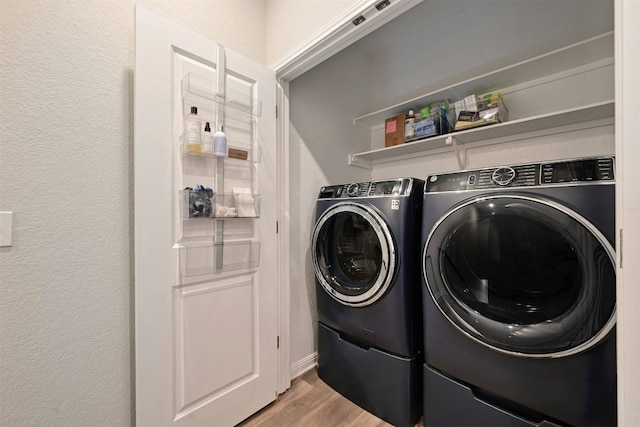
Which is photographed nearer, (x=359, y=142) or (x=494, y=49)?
(x=494, y=49)

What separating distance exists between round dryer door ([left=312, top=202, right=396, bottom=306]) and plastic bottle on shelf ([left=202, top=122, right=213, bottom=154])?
0.80 m

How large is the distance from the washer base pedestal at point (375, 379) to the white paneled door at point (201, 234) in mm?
386

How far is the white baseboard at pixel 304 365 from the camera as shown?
179cm

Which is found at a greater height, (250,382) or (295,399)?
(250,382)

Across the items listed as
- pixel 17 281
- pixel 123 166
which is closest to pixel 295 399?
pixel 17 281

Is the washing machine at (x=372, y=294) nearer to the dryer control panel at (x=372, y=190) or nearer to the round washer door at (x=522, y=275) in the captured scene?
the dryer control panel at (x=372, y=190)

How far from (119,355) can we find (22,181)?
0.80m

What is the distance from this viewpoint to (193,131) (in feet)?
3.85

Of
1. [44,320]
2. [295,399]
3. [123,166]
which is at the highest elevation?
[123,166]

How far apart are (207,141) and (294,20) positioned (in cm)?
88

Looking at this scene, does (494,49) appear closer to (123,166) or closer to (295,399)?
(123,166)

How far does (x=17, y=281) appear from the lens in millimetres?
920

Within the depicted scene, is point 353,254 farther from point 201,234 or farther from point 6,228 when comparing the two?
point 6,228

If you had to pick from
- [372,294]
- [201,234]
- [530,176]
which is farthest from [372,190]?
[201,234]
